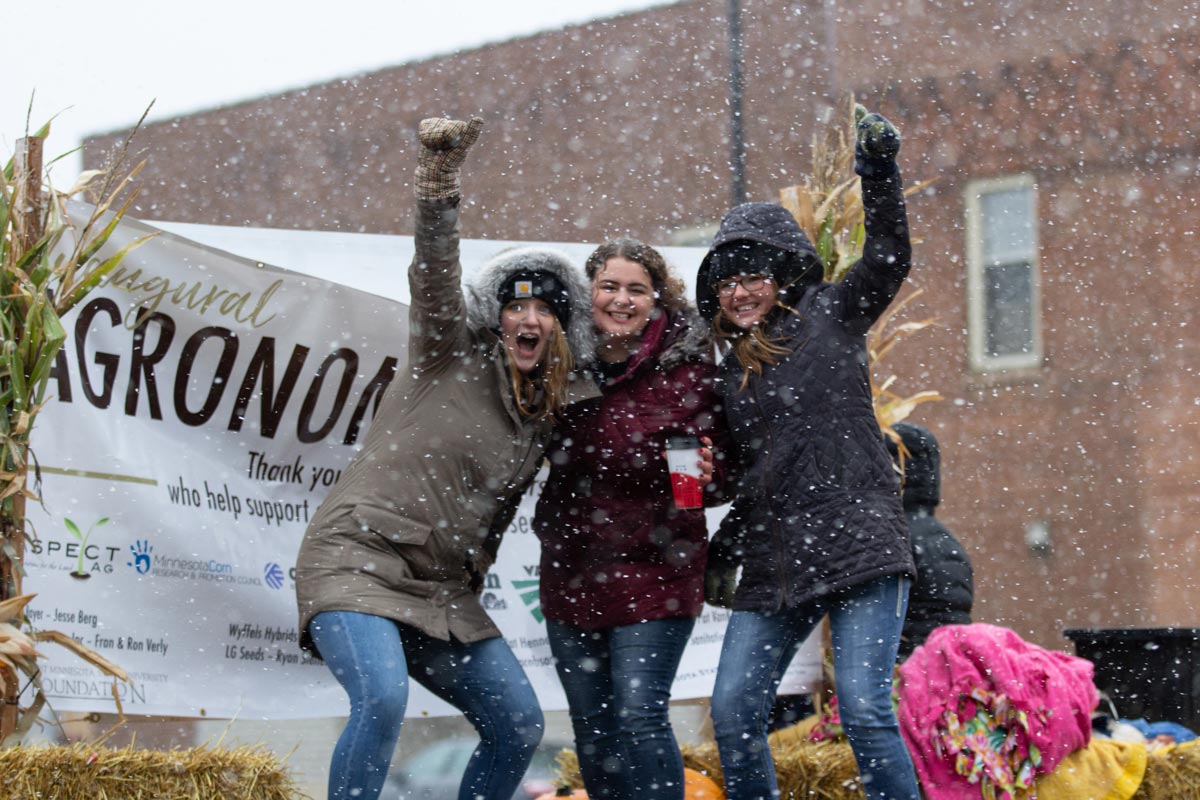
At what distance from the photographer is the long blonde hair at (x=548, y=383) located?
4316 mm

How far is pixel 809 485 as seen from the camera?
13.5ft

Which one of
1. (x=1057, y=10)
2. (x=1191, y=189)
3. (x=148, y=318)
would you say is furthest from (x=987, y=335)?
(x=148, y=318)

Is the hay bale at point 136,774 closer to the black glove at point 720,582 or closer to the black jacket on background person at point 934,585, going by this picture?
the black glove at point 720,582

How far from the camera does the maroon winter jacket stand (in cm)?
437

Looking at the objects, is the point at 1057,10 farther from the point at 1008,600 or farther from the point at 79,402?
the point at 79,402

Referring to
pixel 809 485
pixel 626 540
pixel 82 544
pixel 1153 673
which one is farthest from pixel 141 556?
pixel 1153 673

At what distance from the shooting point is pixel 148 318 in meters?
5.18

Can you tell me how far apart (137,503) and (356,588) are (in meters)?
1.52

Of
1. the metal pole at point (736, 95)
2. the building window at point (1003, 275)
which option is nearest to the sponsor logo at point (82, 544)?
the building window at point (1003, 275)

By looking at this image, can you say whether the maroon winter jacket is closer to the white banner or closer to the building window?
the white banner

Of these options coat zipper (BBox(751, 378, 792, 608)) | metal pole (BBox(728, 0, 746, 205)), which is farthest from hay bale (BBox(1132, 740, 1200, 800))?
metal pole (BBox(728, 0, 746, 205))

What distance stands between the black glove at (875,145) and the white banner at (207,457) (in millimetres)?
1663

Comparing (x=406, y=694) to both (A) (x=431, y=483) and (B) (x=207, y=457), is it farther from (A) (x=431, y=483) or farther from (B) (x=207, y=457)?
(B) (x=207, y=457)

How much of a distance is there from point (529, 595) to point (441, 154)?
7.96ft
